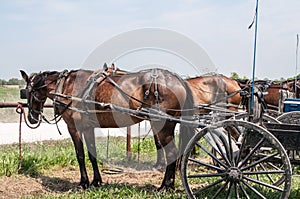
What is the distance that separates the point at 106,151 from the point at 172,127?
3.37m

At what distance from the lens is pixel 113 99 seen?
661cm

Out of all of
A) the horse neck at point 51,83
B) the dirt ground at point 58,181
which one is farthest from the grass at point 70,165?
the horse neck at point 51,83

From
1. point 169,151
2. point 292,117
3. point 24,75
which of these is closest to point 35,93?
point 24,75

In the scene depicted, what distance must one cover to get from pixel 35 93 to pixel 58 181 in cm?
162

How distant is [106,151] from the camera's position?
30.8ft

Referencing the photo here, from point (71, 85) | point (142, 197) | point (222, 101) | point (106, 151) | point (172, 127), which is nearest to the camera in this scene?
point (142, 197)

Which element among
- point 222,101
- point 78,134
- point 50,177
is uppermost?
point 222,101

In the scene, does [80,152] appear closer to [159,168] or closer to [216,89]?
[159,168]

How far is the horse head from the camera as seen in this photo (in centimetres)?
703

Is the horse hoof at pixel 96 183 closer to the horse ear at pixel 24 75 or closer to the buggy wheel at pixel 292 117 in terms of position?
the horse ear at pixel 24 75

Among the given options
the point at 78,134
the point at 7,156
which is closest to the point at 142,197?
the point at 78,134

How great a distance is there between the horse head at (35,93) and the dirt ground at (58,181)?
107cm

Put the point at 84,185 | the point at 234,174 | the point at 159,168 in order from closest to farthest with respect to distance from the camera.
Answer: the point at 234,174, the point at 84,185, the point at 159,168

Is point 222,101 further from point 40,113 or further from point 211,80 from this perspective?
point 40,113
